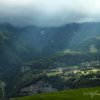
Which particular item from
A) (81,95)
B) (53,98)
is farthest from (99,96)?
(53,98)

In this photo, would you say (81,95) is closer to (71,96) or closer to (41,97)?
(71,96)

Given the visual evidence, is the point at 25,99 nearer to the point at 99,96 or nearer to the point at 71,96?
the point at 71,96

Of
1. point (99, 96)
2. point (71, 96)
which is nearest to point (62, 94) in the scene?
point (71, 96)

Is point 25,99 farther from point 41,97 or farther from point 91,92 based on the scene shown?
point 91,92

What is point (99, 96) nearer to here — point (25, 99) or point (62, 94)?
point (62, 94)

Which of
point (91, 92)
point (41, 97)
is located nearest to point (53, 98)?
point (41, 97)
